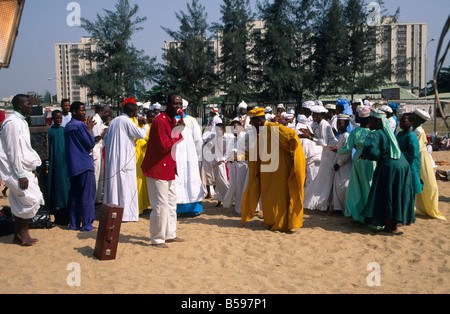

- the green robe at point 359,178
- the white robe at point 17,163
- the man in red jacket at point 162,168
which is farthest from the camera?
the green robe at point 359,178

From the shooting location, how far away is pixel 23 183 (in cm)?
524

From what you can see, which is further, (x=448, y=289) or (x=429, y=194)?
(x=429, y=194)

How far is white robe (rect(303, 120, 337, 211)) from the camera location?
7.56m

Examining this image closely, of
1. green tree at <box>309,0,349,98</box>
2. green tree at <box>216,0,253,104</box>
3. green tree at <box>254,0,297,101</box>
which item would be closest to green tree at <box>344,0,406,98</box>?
green tree at <box>309,0,349,98</box>

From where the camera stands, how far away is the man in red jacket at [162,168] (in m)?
5.38

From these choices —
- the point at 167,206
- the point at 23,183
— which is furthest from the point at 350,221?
the point at 23,183

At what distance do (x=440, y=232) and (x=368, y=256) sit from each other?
1782 mm

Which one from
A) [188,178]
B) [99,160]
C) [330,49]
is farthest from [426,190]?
[330,49]

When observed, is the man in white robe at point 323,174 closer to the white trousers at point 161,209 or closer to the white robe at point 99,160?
the white trousers at point 161,209

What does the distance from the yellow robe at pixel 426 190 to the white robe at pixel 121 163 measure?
15.8 feet

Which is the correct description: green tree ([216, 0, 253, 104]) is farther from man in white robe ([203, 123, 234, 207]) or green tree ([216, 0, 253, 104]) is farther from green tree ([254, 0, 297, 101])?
man in white robe ([203, 123, 234, 207])

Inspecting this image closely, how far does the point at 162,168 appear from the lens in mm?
5391

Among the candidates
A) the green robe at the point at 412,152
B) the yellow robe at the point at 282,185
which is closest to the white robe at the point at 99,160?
the yellow robe at the point at 282,185

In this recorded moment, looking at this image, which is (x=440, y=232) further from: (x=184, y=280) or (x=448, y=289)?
(x=184, y=280)
